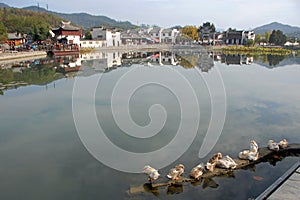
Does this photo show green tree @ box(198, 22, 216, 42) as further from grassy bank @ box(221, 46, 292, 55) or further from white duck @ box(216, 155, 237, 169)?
white duck @ box(216, 155, 237, 169)

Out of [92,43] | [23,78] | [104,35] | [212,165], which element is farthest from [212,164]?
[104,35]

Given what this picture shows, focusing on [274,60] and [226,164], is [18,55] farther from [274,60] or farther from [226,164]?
[226,164]

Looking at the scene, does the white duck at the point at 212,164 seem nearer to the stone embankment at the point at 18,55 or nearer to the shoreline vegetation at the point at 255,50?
the stone embankment at the point at 18,55

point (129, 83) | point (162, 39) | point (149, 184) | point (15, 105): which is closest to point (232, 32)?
point (162, 39)

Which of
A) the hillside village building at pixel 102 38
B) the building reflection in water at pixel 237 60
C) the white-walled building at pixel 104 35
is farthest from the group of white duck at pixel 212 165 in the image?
the white-walled building at pixel 104 35

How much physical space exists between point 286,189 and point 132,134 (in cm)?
362

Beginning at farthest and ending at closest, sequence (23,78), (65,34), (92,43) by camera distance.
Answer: (92,43) → (65,34) → (23,78)

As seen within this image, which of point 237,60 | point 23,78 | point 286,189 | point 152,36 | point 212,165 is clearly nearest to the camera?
point 286,189

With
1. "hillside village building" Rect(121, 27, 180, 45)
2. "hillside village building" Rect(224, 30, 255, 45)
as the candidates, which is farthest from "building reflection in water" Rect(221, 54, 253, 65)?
"hillside village building" Rect(121, 27, 180, 45)

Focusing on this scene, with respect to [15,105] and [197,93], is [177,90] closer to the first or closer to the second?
[197,93]

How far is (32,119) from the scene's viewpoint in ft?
25.0

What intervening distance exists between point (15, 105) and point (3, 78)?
20.6ft

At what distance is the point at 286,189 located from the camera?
139 inches

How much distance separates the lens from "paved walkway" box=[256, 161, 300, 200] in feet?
11.0
